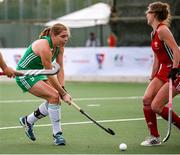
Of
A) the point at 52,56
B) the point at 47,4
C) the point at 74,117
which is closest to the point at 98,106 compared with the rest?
the point at 74,117

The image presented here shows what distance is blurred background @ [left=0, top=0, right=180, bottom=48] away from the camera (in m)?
25.5

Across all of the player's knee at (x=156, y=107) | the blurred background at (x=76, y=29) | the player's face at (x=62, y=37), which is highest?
the player's face at (x=62, y=37)

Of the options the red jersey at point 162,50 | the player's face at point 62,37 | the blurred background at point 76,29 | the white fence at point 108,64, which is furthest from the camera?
the blurred background at point 76,29

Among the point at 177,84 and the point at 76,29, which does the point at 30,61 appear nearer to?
the point at 177,84

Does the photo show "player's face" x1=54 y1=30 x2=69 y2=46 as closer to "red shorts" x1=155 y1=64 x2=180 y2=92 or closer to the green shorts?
the green shorts

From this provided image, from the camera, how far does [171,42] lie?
9.44 m

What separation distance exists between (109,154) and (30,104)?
748 cm

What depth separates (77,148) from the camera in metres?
9.52

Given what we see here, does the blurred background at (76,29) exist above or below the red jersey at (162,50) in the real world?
below

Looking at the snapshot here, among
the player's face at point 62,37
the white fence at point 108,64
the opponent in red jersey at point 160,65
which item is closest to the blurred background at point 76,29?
the white fence at point 108,64

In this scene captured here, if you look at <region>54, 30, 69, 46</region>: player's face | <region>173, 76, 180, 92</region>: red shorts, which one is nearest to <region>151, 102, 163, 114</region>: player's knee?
<region>173, 76, 180, 92</region>: red shorts

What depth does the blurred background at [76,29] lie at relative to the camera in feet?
83.8

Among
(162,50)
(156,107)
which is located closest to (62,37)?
(162,50)

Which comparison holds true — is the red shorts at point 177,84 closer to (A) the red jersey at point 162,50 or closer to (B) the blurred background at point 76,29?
(A) the red jersey at point 162,50
